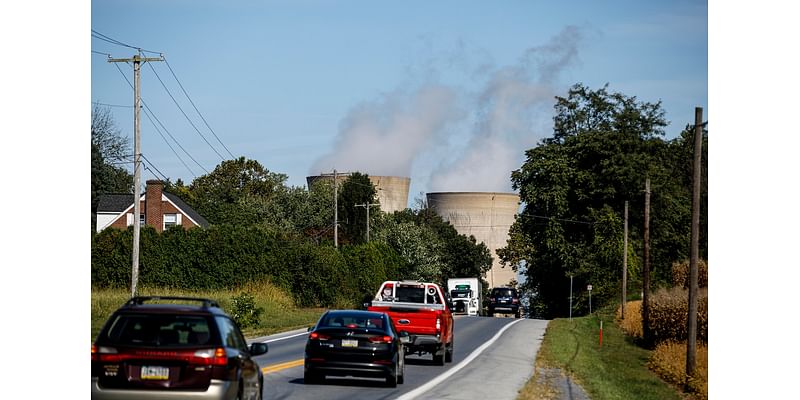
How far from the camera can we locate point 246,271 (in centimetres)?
5941

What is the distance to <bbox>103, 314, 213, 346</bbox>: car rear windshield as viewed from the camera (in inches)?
569

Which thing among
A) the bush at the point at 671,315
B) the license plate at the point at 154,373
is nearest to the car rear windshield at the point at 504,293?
the bush at the point at 671,315

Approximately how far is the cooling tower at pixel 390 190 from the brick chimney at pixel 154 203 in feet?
129

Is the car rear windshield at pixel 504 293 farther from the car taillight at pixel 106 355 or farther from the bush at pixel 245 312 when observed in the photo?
the car taillight at pixel 106 355

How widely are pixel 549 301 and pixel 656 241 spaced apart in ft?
39.9

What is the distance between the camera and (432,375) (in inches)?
1075

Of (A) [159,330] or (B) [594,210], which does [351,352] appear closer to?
(A) [159,330]

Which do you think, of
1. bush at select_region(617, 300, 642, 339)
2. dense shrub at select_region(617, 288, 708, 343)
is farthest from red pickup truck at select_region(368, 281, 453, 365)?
bush at select_region(617, 300, 642, 339)

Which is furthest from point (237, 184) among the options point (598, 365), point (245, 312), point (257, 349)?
point (257, 349)

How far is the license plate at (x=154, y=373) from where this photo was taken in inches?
564
